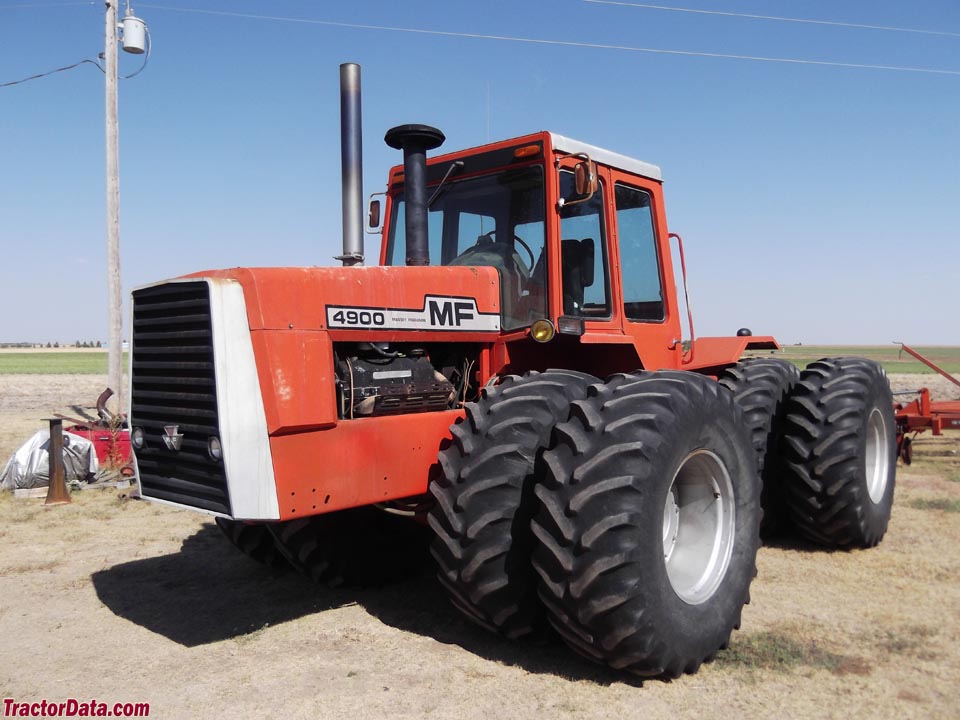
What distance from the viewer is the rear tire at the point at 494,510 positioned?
3.70m

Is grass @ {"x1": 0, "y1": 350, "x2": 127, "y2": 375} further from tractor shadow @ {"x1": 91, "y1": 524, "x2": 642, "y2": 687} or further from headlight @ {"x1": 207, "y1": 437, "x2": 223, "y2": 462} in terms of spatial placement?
headlight @ {"x1": 207, "y1": 437, "x2": 223, "y2": 462}

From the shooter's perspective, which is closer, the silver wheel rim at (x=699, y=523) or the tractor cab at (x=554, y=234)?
the silver wheel rim at (x=699, y=523)

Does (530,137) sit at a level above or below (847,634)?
above

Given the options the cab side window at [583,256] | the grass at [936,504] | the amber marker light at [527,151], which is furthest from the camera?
the grass at [936,504]

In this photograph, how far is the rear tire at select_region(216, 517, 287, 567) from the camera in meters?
5.21

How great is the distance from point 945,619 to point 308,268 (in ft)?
12.9

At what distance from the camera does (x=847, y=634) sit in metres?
4.26

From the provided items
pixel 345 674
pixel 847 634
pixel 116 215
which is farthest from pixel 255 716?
pixel 116 215

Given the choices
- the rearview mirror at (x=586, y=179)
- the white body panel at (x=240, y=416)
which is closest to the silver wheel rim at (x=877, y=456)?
the rearview mirror at (x=586, y=179)

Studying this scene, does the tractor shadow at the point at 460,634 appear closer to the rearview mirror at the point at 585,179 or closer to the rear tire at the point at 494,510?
the rear tire at the point at 494,510

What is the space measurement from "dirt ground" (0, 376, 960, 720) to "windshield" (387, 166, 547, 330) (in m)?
1.86

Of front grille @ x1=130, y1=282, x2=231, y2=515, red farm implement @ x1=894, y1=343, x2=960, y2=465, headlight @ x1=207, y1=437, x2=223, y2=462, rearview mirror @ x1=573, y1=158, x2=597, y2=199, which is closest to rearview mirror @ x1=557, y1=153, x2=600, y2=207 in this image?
rearview mirror @ x1=573, y1=158, x2=597, y2=199

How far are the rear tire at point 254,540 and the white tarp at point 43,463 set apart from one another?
399cm

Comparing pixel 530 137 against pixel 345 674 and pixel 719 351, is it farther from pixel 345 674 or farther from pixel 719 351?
pixel 345 674
